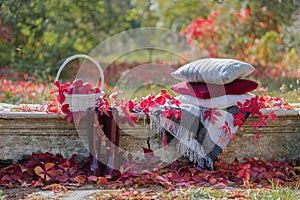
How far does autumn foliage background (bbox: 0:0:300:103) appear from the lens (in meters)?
8.02

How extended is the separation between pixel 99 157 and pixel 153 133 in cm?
42

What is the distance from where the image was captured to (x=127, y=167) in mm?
3879

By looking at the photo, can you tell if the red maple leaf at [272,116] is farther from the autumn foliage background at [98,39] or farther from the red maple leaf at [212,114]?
the autumn foliage background at [98,39]

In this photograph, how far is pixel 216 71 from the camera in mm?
3877

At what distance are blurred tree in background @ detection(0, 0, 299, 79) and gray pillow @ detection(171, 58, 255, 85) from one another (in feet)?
13.5

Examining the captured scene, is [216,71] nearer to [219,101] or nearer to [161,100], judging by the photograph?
[219,101]

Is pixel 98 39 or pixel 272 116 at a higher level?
pixel 98 39

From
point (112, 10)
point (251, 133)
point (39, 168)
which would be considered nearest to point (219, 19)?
point (112, 10)

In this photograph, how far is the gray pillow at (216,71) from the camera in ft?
12.6

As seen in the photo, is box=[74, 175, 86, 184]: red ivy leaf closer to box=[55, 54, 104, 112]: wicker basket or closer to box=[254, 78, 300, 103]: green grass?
box=[55, 54, 104, 112]: wicker basket

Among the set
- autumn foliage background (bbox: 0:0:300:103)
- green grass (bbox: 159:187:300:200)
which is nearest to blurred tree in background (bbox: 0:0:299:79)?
autumn foliage background (bbox: 0:0:300:103)

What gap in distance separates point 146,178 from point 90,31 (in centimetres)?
600

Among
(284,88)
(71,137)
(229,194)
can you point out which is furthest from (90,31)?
(229,194)

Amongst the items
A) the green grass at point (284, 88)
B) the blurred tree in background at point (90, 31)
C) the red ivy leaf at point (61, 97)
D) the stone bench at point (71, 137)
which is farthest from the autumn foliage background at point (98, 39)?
the red ivy leaf at point (61, 97)
